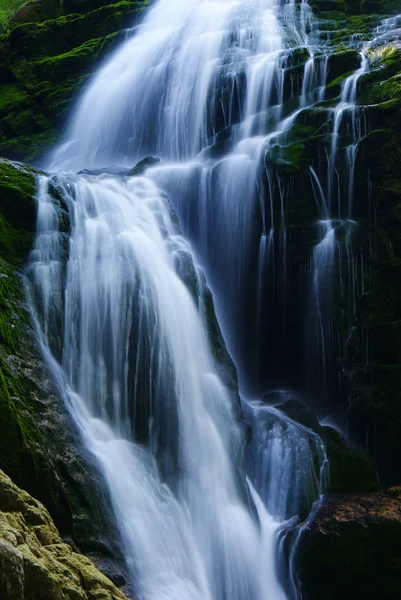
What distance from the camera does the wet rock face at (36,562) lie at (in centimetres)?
329

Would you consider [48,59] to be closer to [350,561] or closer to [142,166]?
[142,166]

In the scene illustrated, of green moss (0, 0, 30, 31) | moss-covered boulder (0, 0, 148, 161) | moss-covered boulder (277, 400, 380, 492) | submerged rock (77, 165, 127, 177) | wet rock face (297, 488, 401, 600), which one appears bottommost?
wet rock face (297, 488, 401, 600)

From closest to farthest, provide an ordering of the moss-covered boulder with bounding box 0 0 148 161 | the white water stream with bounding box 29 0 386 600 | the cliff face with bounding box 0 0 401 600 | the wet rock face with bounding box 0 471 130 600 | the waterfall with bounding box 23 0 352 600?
the wet rock face with bounding box 0 471 130 600
the cliff face with bounding box 0 0 401 600
the white water stream with bounding box 29 0 386 600
the waterfall with bounding box 23 0 352 600
the moss-covered boulder with bounding box 0 0 148 161

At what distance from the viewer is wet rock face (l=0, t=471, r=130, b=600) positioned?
329 cm

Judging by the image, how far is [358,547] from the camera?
870cm

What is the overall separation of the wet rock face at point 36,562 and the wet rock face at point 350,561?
4750 mm

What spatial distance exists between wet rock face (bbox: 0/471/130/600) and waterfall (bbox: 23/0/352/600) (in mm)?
1745

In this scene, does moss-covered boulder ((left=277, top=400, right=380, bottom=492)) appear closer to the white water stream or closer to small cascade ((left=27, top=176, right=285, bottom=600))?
the white water stream

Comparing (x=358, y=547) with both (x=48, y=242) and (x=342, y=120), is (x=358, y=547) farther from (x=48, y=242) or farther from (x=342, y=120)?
(x=342, y=120)

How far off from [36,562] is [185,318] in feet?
20.8

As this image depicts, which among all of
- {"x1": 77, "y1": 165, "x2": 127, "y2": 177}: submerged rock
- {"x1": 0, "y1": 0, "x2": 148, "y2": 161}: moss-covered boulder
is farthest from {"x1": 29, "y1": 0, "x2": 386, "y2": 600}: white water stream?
{"x1": 0, "y1": 0, "x2": 148, "y2": 161}: moss-covered boulder

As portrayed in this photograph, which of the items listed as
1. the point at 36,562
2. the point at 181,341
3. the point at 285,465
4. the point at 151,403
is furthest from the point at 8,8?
the point at 36,562

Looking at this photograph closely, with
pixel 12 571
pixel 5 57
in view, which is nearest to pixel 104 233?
pixel 12 571

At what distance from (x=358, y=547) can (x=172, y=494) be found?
3.19 metres
